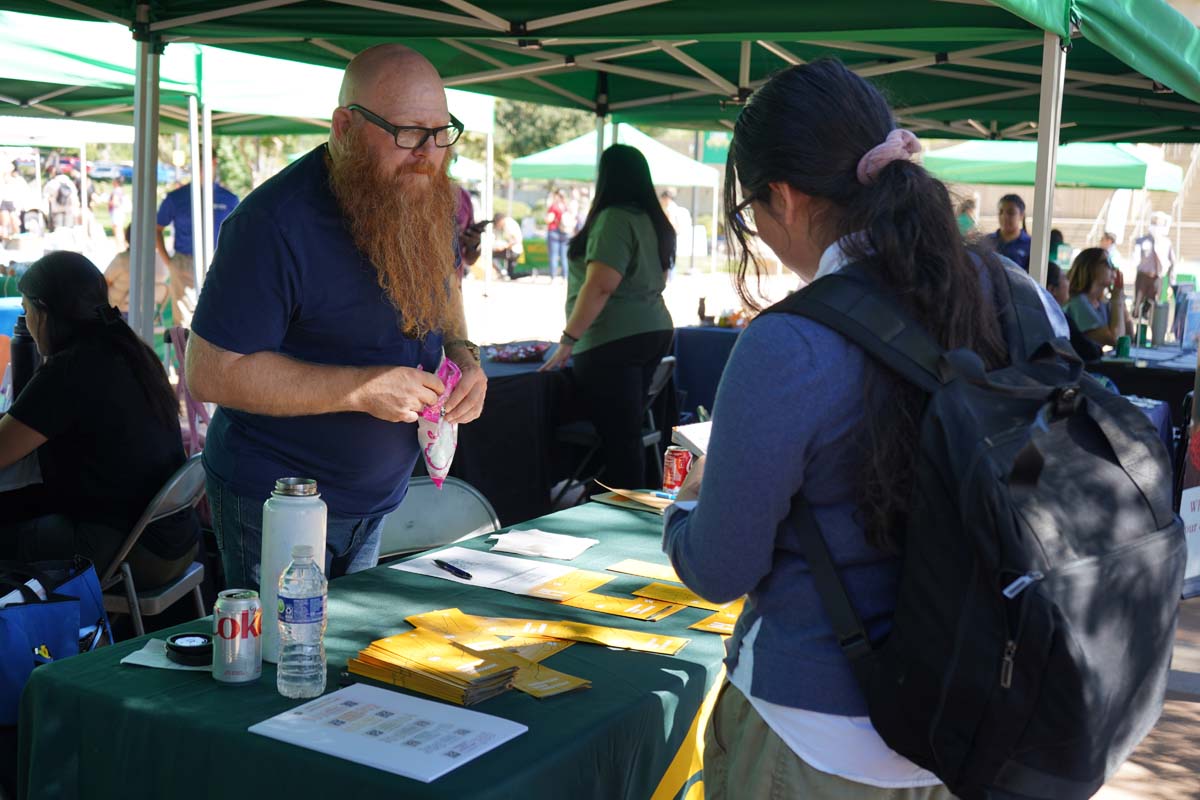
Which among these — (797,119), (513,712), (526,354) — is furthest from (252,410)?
(526,354)

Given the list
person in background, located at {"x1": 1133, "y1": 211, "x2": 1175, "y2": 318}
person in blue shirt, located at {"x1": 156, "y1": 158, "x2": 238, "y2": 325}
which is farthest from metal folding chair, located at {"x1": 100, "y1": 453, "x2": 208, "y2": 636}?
person in background, located at {"x1": 1133, "y1": 211, "x2": 1175, "y2": 318}

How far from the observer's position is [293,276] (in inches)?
84.0

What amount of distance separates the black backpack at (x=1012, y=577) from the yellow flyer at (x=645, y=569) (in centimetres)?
104

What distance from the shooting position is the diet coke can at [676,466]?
2.86 meters

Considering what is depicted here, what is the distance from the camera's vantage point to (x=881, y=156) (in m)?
1.30

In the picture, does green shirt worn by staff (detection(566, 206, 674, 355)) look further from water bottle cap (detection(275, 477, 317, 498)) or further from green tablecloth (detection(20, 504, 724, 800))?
water bottle cap (detection(275, 477, 317, 498))

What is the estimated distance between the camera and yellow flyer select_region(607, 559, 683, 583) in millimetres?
2326

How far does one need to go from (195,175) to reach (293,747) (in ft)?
23.8

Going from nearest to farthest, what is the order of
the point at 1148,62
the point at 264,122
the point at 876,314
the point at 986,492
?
the point at 986,492, the point at 876,314, the point at 1148,62, the point at 264,122

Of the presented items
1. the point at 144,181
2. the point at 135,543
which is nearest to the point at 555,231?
the point at 144,181

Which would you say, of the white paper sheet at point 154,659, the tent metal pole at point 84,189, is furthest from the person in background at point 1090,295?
the tent metal pole at point 84,189

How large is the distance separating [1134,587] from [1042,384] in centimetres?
23

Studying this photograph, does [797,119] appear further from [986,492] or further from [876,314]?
[986,492]

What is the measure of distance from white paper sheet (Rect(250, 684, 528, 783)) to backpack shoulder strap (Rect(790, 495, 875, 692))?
0.46 metres
